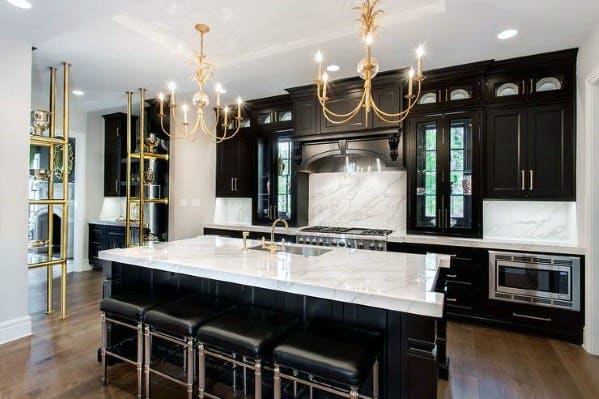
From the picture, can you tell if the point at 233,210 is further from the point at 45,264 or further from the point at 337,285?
the point at 337,285

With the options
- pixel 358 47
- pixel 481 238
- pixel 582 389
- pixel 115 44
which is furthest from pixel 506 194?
pixel 115 44

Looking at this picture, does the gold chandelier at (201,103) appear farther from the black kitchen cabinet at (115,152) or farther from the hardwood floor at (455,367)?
the hardwood floor at (455,367)

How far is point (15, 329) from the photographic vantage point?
307 centimetres

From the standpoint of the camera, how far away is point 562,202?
11.8ft

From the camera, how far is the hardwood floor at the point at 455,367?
2320 millimetres

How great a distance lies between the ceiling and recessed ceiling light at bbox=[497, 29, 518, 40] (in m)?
0.06

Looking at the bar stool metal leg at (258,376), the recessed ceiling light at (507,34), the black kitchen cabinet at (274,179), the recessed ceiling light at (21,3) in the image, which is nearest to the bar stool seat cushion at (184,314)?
the bar stool metal leg at (258,376)

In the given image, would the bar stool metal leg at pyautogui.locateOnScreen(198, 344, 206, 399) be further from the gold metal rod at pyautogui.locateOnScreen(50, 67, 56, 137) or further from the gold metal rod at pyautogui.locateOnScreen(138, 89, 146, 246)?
the gold metal rod at pyautogui.locateOnScreen(138, 89, 146, 246)

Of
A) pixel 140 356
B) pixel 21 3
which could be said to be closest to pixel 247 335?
pixel 140 356

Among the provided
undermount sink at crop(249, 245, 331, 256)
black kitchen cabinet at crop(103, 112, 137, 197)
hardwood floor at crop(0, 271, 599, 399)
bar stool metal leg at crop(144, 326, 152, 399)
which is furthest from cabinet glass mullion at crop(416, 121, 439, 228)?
black kitchen cabinet at crop(103, 112, 137, 197)

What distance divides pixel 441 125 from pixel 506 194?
1044 mm

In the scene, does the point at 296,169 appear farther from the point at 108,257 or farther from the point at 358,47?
the point at 108,257

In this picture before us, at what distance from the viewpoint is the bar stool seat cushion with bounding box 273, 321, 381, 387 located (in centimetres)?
150

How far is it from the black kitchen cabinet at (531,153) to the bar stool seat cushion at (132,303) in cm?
351
